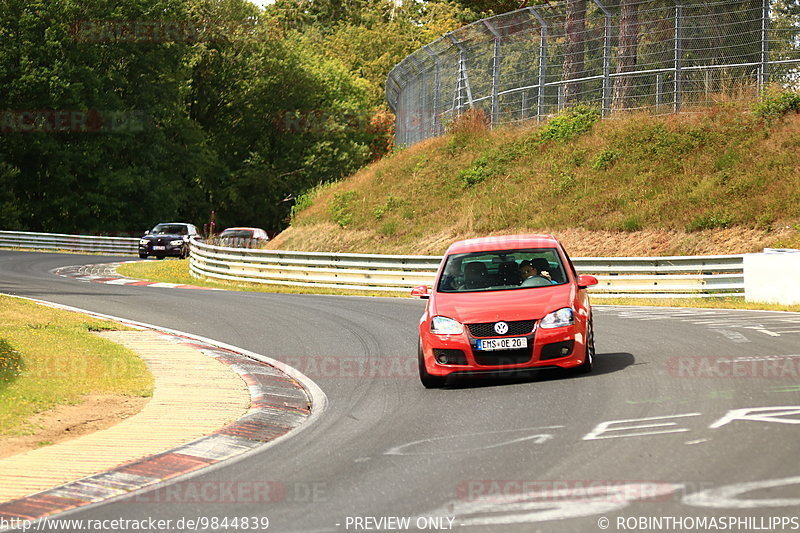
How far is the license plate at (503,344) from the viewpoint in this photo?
430 inches

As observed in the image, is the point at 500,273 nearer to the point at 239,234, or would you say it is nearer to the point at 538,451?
the point at 538,451

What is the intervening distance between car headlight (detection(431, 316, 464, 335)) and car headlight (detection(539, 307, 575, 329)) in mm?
861

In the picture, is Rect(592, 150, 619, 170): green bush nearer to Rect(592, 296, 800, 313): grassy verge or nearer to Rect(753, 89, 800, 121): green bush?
Rect(753, 89, 800, 121): green bush

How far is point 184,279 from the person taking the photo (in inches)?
1351

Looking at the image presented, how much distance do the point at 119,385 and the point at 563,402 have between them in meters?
4.89

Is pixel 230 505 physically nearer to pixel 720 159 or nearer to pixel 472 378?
pixel 472 378

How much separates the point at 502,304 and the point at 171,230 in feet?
119

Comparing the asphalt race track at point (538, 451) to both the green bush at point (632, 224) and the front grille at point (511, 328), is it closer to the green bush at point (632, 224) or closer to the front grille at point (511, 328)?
the front grille at point (511, 328)

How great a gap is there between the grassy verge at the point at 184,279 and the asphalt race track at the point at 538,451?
1253 cm

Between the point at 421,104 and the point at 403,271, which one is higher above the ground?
the point at 421,104

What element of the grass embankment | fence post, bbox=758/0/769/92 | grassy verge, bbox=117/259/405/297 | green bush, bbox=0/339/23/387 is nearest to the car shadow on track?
green bush, bbox=0/339/23/387

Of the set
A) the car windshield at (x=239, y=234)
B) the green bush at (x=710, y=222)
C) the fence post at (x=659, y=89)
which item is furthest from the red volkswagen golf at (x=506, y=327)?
the car windshield at (x=239, y=234)

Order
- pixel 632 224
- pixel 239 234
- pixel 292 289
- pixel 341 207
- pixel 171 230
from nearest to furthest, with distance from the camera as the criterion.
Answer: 1. pixel 632 224
2. pixel 292 289
3. pixel 341 207
4. pixel 239 234
5. pixel 171 230

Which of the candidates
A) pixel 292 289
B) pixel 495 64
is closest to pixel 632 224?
pixel 495 64
